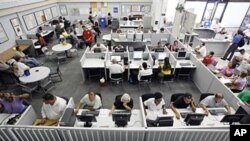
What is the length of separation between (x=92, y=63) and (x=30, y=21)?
5365mm

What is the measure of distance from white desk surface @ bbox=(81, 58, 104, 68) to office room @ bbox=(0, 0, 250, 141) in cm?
3

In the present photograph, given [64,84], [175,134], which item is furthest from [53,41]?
[175,134]

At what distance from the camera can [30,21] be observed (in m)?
8.13

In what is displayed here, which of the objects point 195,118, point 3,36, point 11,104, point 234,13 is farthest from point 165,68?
point 234,13

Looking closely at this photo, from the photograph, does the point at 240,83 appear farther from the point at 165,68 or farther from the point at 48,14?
the point at 48,14

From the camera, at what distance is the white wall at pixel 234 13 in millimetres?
9648

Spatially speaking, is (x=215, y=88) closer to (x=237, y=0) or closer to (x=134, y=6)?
(x=237, y=0)

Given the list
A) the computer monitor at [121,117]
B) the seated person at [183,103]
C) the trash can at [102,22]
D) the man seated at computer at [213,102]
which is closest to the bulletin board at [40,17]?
the trash can at [102,22]

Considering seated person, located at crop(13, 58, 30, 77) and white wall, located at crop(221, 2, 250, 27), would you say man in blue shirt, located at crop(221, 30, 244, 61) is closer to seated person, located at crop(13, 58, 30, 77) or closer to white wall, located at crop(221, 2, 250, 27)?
white wall, located at crop(221, 2, 250, 27)

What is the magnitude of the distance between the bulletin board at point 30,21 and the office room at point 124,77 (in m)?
0.05

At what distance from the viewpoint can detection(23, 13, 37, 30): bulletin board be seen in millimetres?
7789

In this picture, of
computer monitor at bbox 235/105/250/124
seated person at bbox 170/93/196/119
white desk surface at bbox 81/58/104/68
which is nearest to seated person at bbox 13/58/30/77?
white desk surface at bbox 81/58/104/68

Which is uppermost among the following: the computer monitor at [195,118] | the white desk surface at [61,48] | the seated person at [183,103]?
the computer monitor at [195,118]

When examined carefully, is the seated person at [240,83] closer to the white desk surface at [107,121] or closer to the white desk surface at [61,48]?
the white desk surface at [107,121]
